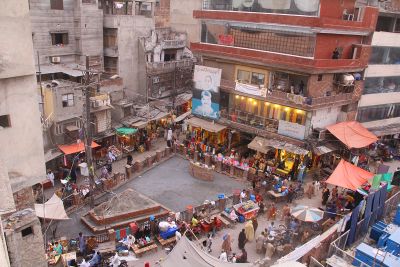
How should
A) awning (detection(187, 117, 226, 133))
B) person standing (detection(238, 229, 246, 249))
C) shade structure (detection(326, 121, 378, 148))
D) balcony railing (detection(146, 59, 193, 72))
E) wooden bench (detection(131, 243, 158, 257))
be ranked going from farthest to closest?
balcony railing (detection(146, 59, 193, 72)), awning (detection(187, 117, 226, 133)), shade structure (detection(326, 121, 378, 148)), person standing (detection(238, 229, 246, 249)), wooden bench (detection(131, 243, 158, 257))

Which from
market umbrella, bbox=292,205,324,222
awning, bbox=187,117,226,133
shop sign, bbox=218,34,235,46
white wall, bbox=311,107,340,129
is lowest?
market umbrella, bbox=292,205,324,222

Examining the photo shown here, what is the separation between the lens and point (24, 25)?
54.9ft

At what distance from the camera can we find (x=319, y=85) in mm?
29328

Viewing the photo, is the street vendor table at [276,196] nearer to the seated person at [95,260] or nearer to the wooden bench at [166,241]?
the wooden bench at [166,241]

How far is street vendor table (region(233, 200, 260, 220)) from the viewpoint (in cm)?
2366

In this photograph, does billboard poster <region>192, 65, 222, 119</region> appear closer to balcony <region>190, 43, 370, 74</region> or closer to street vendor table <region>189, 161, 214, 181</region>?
balcony <region>190, 43, 370, 74</region>

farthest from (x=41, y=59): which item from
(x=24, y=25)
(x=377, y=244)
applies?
(x=377, y=244)

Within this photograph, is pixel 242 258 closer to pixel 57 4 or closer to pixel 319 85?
pixel 319 85

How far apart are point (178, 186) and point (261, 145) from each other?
25.8 feet

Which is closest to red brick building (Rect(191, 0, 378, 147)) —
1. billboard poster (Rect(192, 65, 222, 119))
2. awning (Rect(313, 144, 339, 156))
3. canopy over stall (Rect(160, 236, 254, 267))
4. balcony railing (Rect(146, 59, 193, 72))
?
billboard poster (Rect(192, 65, 222, 119))

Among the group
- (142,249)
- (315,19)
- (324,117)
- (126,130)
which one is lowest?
(142,249)

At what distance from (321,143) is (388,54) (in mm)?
11236

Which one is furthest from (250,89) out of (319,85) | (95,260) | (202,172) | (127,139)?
(95,260)

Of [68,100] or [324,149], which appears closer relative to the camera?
[68,100]
